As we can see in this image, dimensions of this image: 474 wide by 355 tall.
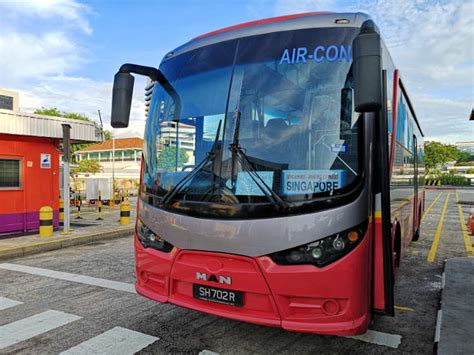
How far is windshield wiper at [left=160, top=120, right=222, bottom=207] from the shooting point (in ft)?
11.0

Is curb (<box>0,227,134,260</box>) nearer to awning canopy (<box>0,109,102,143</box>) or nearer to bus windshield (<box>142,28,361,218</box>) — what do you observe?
awning canopy (<box>0,109,102,143</box>)

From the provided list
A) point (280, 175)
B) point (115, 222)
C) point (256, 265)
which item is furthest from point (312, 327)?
point (115, 222)

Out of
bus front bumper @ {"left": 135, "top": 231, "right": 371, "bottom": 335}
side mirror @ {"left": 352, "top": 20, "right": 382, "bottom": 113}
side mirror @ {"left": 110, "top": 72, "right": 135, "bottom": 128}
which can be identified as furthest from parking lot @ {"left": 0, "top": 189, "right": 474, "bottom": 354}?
side mirror @ {"left": 352, "top": 20, "right": 382, "bottom": 113}

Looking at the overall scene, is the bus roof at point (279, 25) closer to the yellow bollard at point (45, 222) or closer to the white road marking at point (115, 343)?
the white road marking at point (115, 343)

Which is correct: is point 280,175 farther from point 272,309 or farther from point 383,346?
point 383,346

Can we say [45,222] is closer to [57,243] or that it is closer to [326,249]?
[57,243]

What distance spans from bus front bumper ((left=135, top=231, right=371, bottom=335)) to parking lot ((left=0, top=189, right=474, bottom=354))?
0.78 metres

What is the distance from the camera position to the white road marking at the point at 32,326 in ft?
13.0

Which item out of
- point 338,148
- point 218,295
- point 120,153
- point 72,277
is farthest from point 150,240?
point 120,153

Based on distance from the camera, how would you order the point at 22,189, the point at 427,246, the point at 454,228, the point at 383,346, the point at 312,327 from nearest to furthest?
the point at 312,327, the point at 383,346, the point at 427,246, the point at 22,189, the point at 454,228

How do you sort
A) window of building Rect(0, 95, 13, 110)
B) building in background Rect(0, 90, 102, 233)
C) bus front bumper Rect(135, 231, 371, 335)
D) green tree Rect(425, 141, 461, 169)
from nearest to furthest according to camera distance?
bus front bumper Rect(135, 231, 371, 335) → building in background Rect(0, 90, 102, 233) → window of building Rect(0, 95, 13, 110) → green tree Rect(425, 141, 461, 169)

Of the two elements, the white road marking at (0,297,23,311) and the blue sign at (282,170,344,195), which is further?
the white road marking at (0,297,23,311)

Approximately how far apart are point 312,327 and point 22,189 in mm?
9851

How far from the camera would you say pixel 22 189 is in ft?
34.1
